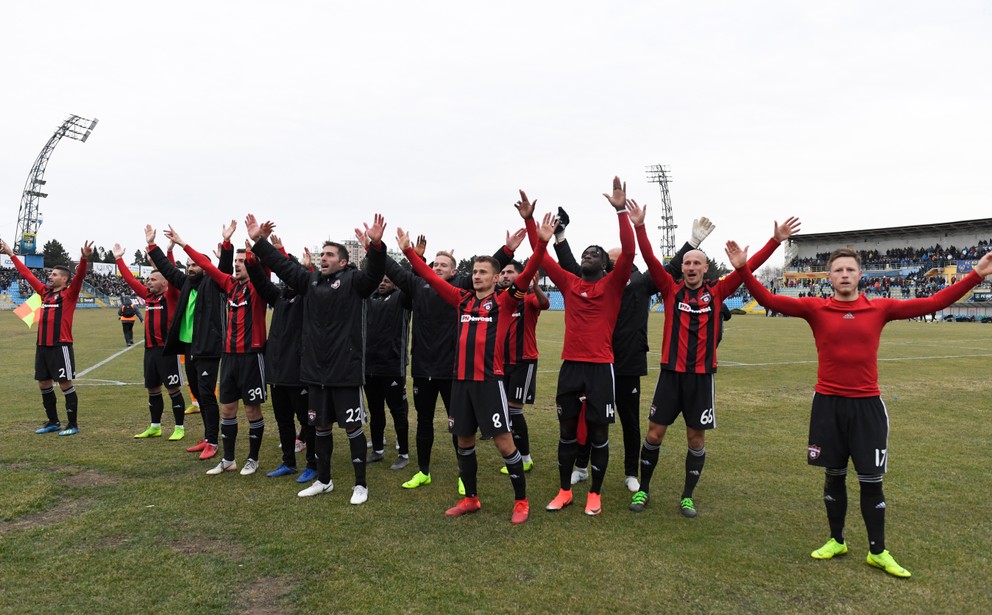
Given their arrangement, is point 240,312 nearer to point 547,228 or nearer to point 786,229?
point 547,228

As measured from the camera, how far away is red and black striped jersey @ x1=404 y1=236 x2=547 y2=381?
544 cm

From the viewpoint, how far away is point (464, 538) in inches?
194

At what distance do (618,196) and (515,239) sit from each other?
1080 millimetres

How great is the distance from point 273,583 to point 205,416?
382 centimetres

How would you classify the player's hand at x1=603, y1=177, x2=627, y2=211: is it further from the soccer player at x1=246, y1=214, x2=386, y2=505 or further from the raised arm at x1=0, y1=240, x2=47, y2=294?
the raised arm at x1=0, y1=240, x2=47, y2=294

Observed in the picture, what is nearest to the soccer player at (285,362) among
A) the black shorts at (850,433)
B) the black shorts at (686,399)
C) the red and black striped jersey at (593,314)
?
the red and black striped jersey at (593,314)

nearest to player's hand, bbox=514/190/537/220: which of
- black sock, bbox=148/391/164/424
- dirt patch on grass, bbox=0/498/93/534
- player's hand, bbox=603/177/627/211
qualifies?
player's hand, bbox=603/177/627/211

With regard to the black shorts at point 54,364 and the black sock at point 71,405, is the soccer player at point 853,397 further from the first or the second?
the black shorts at point 54,364

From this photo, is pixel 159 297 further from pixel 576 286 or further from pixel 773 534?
pixel 773 534

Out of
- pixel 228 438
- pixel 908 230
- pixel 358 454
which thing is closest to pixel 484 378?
pixel 358 454

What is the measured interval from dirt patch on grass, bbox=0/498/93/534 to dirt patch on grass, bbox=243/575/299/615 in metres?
2.33

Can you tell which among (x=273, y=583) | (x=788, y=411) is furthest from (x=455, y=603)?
(x=788, y=411)

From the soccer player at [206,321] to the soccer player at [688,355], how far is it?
4.77 metres

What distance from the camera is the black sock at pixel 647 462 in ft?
19.0
